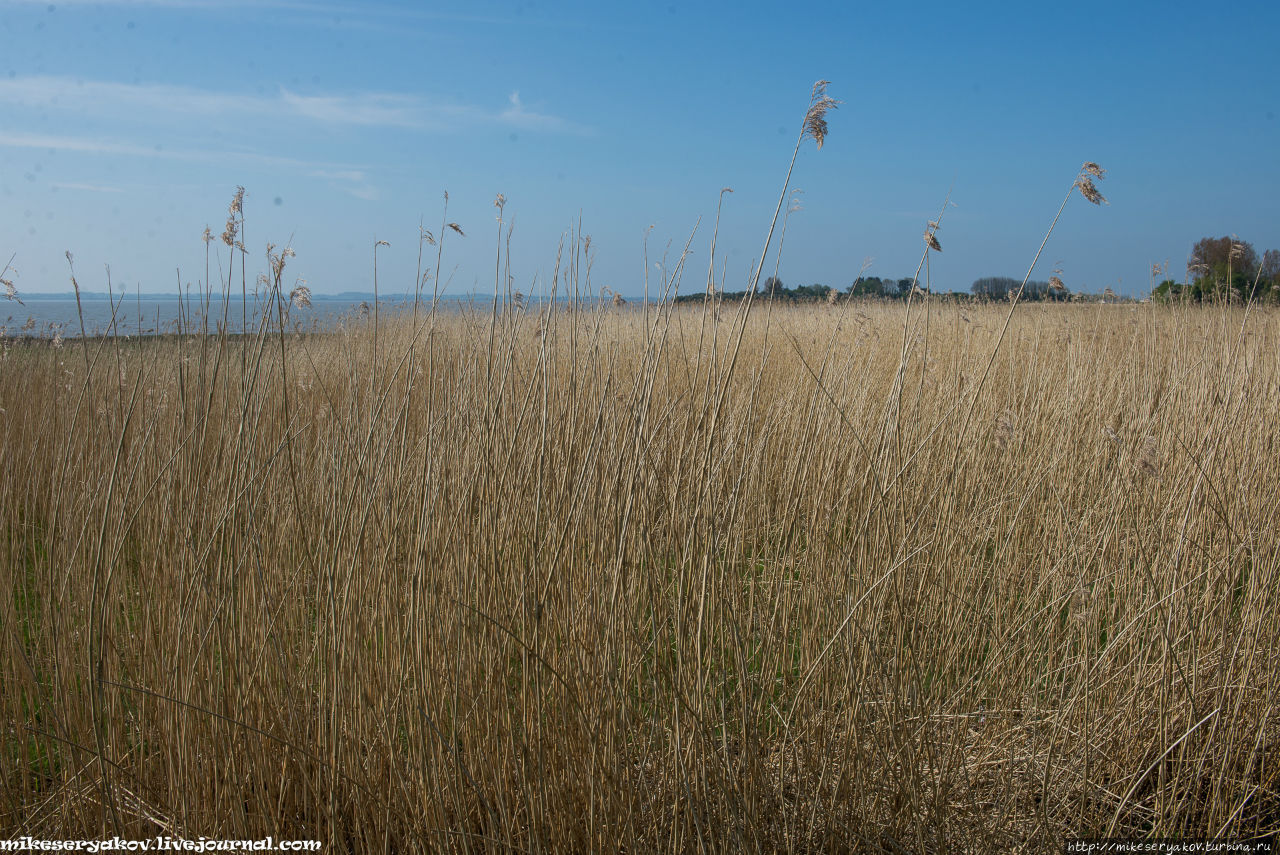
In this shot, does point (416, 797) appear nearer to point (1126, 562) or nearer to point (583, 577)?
point (583, 577)

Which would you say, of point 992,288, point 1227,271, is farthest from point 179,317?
point 992,288

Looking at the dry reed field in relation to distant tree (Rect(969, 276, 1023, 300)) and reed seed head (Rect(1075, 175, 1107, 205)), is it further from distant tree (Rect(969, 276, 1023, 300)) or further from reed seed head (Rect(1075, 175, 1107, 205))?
distant tree (Rect(969, 276, 1023, 300))

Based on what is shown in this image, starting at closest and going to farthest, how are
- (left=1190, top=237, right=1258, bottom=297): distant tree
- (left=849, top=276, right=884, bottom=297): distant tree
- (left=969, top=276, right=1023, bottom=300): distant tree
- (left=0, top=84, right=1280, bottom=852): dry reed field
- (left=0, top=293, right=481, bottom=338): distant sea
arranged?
(left=0, top=84, right=1280, bottom=852): dry reed field
(left=0, top=293, right=481, bottom=338): distant sea
(left=849, top=276, right=884, bottom=297): distant tree
(left=1190, top=237, right=1258, bottom=297): distant tree
(left=969, top=276, right=1023, bottom=300): distant tree

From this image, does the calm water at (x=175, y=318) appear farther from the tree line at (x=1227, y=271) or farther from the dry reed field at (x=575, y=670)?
the tree line at (x=1227, y=271)

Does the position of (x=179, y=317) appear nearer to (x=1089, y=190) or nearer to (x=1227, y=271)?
(x=1089, y=190)

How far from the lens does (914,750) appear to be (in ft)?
4.72

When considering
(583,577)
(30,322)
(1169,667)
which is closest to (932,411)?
(1169,667)

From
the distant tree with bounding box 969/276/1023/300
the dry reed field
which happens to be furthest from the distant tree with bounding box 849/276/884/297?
the distant tree with bounding box 969/276/1023/300

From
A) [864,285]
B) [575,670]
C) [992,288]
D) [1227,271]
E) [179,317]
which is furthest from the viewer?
[992,288]

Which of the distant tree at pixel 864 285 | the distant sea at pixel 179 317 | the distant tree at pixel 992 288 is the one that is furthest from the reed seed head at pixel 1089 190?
the distant tree at pixel 992 288

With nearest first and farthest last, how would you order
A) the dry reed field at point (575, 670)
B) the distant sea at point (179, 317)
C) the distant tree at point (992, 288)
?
the dry reed field at point (575, 670) → the distant sea at point (179, 317) → the distant tree at point (992, 288)

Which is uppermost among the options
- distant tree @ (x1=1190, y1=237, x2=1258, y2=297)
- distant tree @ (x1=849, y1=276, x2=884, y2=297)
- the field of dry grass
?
distant tree @ (x1=1190, y1=237, x2=1258, y2=297)

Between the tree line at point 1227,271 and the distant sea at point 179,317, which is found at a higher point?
the tree line at point 1227,271

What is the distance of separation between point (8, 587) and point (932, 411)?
11.7 ft
